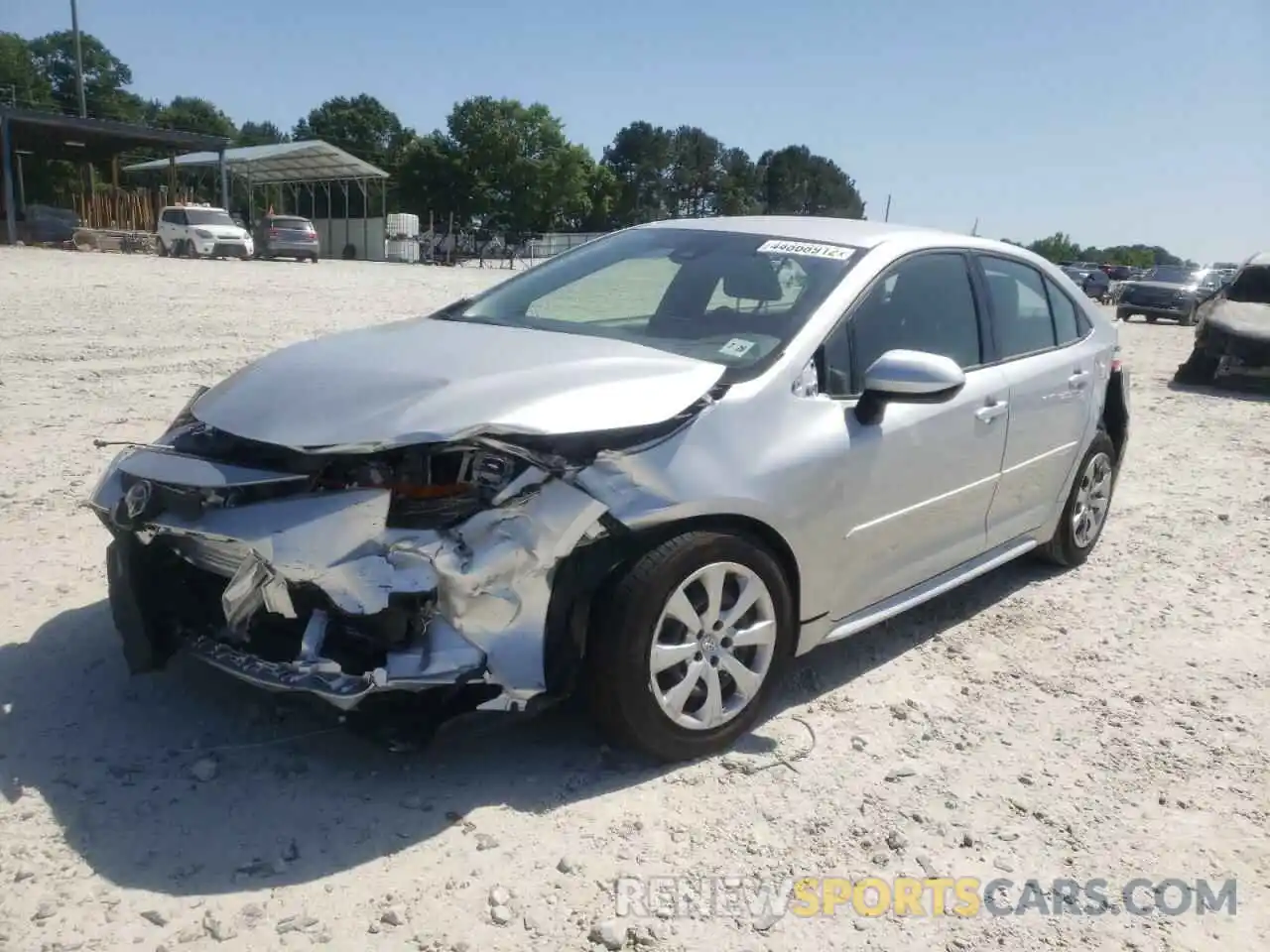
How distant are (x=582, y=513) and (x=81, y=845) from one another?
5.02ft

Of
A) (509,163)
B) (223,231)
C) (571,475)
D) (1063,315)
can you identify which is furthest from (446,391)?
(509,163)

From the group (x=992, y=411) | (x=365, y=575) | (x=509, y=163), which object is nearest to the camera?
(x=365, y=575)

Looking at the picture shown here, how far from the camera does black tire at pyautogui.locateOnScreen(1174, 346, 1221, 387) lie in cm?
1239

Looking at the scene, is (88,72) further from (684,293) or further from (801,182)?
(684,293)

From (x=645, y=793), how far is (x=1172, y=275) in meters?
26.5

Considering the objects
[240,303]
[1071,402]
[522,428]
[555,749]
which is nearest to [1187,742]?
[1071,402]

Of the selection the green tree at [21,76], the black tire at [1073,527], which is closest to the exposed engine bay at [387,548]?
the black tire at [1073,527]

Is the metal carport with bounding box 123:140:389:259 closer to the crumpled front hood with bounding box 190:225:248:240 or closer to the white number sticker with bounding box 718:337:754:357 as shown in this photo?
the crumpled front hood with bounding box 190:225:248:240

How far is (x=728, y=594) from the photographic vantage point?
318cm

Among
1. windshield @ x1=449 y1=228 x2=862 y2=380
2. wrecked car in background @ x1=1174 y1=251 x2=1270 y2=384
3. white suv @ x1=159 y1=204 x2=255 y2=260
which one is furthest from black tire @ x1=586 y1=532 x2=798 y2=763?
white suv @ x1=159 y1=204 x2=255 y2=260

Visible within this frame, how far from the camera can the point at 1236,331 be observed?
1200cm

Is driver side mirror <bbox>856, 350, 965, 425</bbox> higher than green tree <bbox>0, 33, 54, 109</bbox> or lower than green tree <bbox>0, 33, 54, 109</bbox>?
lower

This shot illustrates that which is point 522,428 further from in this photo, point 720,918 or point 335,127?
point 335,127

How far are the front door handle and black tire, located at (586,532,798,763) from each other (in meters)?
1.34
